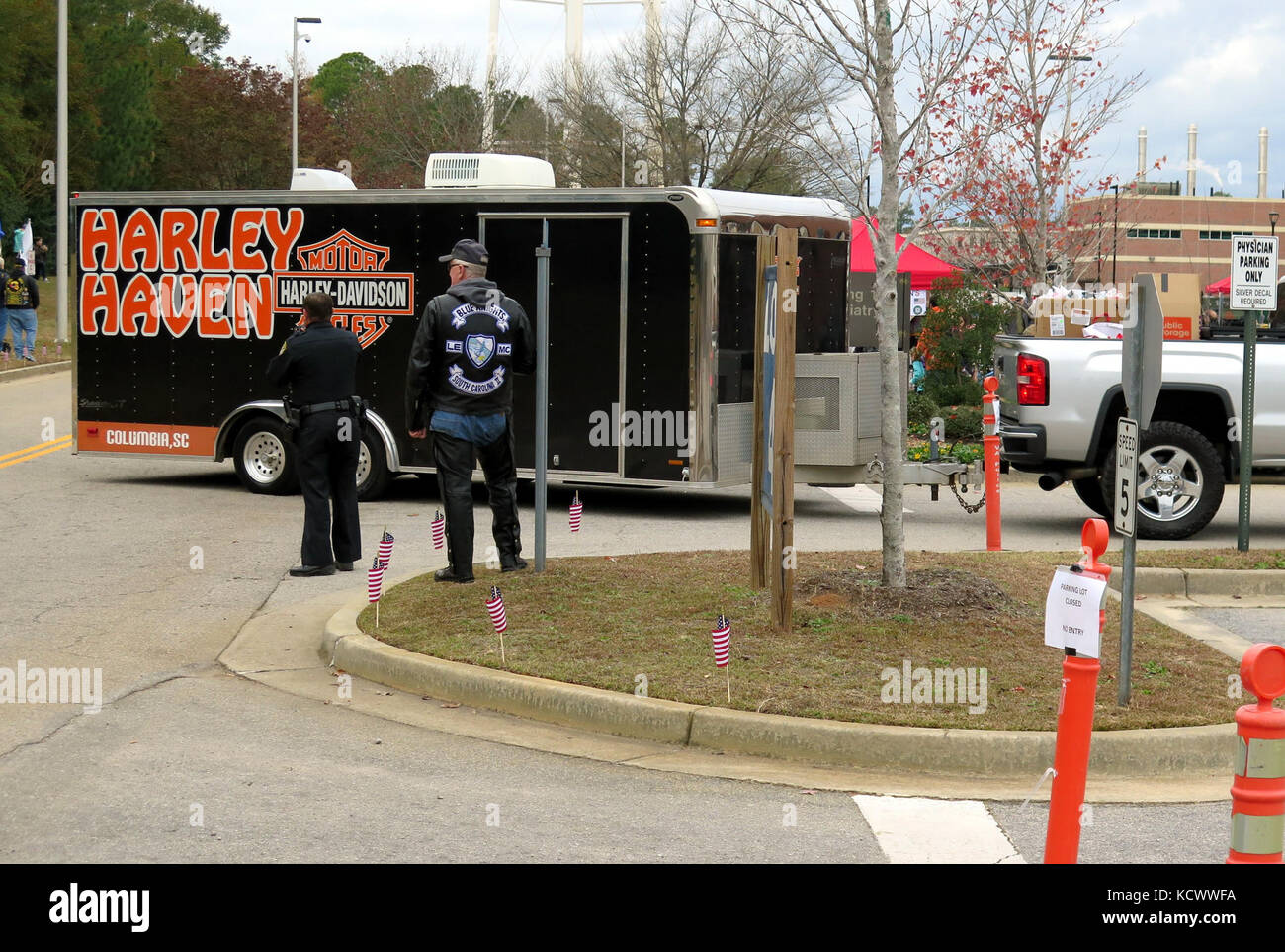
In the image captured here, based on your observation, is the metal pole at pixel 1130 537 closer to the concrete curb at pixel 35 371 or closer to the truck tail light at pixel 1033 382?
the truck tail light at pixel 1033 382

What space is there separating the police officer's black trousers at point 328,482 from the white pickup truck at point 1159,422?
18.0 ft

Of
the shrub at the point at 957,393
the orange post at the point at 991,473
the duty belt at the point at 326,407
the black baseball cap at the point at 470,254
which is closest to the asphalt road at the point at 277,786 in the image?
the duty belt at the point at 326,407

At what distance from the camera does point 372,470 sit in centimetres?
1500

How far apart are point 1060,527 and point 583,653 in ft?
24.4

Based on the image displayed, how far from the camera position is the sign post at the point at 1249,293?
1116cm

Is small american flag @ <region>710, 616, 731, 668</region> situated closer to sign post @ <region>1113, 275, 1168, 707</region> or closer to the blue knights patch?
sign post @ <region>1113, 275, 1168, 707</region>

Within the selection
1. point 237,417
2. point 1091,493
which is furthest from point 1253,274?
point 237,417

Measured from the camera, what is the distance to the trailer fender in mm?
15102

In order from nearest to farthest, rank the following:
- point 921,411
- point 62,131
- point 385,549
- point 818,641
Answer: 1. point 818,641
2. point 385,549
3. point 921,411
4. point 62,131

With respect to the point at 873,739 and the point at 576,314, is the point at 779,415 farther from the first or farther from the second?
the point at 576,314

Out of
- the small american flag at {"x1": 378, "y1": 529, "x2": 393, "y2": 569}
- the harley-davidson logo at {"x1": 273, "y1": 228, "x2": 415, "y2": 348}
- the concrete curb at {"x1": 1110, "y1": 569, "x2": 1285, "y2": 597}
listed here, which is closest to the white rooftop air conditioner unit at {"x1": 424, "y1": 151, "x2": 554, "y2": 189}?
the harley-davidson logo at {"x1": 273, "y1": 228, "x2": 415, "y2": 348}

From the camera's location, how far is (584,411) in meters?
14.0

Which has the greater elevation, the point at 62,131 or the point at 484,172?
the point at 62,131

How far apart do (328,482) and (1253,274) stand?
661cm
